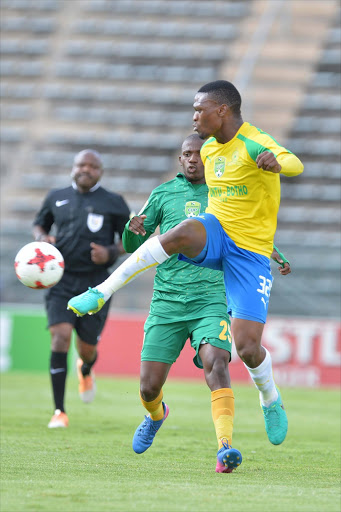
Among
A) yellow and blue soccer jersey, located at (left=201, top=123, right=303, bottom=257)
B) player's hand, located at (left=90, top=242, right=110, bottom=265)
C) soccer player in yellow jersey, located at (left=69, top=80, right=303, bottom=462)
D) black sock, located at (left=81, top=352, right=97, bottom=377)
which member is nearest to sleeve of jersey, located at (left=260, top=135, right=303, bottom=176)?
soccer player in yellow jersey, located at (left=69, top=80, right=303, bottom=462)

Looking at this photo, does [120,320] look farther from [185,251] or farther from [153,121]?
[185,251]

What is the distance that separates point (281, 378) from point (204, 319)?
375 inches

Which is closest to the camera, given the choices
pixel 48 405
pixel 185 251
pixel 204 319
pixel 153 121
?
pixel 185 251

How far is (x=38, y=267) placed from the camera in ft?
21.6

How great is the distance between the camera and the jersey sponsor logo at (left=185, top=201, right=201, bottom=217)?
6.50 metres

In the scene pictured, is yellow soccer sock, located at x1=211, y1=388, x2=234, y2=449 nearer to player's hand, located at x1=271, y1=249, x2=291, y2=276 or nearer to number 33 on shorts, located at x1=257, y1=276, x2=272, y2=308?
number 33 on shorts, located at x1=257, y1=276, x2=272, y2=308

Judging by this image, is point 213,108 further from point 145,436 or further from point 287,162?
point 145,436

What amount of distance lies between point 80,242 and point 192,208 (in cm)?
281

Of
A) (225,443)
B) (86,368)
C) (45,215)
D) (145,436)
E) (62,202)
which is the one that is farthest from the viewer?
(86,368)

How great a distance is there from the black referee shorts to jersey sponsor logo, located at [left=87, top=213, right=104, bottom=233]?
43 centimetres

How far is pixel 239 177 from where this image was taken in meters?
5.79

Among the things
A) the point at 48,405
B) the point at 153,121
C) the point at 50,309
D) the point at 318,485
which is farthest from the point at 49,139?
the point at 318,485

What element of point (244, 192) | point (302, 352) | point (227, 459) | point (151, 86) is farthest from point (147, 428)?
point (151, 86)

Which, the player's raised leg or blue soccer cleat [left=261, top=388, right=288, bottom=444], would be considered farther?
blue soccer cleat [left=261, top=388, right=288, bottom=444]
